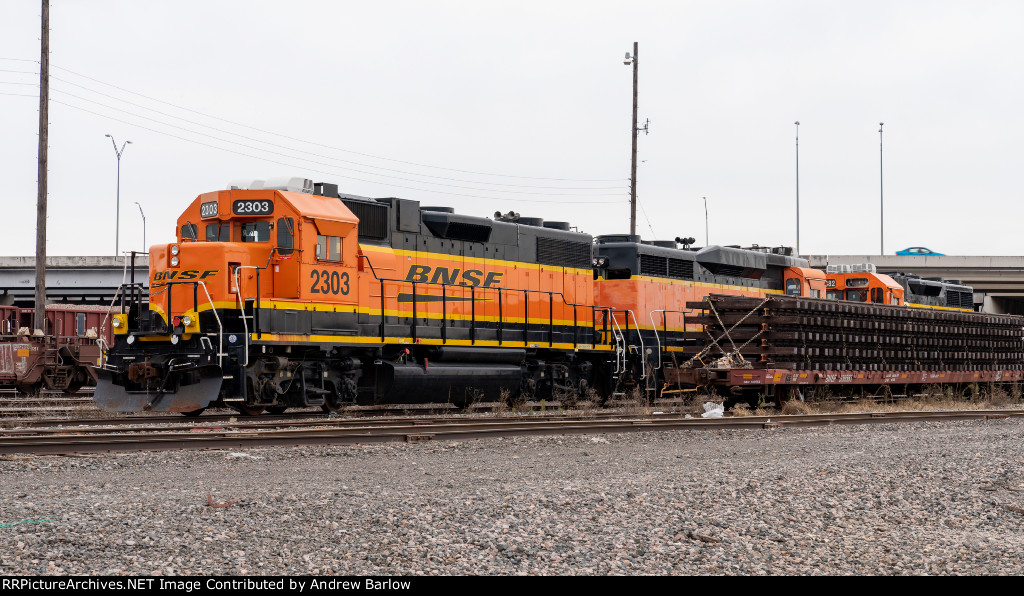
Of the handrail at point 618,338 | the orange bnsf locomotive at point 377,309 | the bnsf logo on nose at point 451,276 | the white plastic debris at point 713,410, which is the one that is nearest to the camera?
the orange bnsf locomotive at point 377,309

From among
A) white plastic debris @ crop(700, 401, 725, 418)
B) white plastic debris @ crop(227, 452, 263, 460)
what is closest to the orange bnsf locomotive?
white plastic debris @ crop(700, 401, 725, 418)

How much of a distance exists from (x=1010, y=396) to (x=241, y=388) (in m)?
→ 18.8

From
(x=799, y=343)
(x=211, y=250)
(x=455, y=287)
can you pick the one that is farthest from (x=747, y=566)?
(x=799, y=343)

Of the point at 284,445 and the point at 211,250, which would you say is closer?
the point at 284,445

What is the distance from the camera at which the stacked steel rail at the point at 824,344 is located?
17.0 m

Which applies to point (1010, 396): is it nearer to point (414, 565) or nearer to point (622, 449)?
point (622, 449)

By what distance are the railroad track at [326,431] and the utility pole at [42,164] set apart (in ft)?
41.1

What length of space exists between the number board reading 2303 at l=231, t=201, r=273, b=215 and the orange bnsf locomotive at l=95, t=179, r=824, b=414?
0.02m

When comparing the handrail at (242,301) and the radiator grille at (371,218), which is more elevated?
the radiator grille at (371,218)

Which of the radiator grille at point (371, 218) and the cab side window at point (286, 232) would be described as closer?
the cab side window at point (286, 232)

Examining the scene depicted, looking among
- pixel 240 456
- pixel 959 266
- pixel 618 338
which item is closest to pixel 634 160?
pixel 618 338

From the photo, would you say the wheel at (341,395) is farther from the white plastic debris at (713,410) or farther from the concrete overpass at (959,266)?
the concrete overpass at (959,266)

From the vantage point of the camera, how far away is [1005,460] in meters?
9.95

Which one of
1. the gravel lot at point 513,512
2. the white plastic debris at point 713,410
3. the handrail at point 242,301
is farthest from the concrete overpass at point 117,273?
the gravel lot at point 513,512
